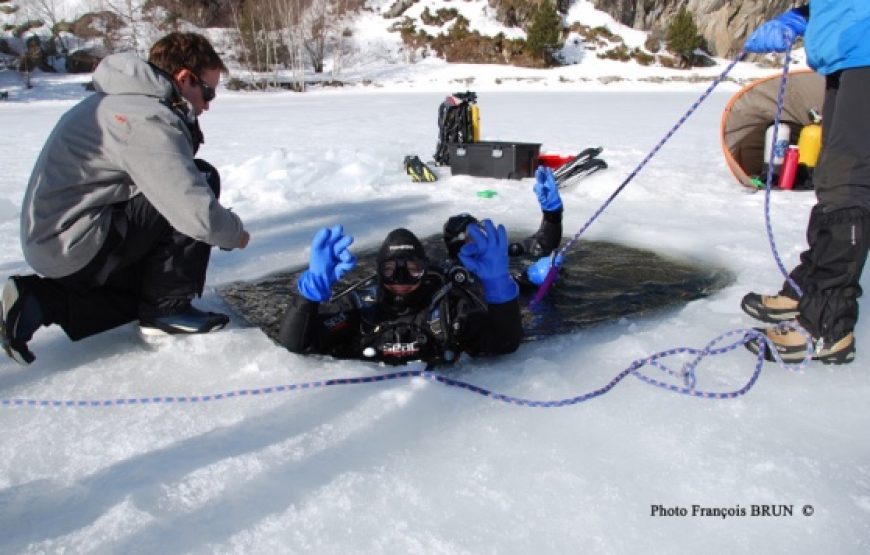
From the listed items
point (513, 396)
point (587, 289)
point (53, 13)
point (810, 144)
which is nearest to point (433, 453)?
point (513, 396)

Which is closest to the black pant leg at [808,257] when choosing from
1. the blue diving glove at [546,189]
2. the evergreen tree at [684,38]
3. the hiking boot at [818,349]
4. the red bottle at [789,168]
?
the hiking boot at [818,349]

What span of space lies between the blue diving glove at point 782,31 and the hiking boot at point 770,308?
37.7 inches

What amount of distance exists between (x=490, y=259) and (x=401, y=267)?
37 cm

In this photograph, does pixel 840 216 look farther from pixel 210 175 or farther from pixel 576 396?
pixel 210 175

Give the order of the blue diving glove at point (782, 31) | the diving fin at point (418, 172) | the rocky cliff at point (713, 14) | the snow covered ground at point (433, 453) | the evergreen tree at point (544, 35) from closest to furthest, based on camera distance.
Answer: the snow covered ground at point (433, 453), the blue diving glove at point (782, 31), the diving fin at point (418, 172), the evergreen tree at point (544, 35), the rocky cliff at point (713, 14)

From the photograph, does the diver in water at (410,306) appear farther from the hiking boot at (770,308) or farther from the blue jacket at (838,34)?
the blue jacket at (838,34)

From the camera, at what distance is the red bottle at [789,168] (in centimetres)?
486

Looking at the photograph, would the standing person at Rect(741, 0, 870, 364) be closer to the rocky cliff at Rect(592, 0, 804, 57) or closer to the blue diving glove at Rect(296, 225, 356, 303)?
the blue diving glove at Rect(296, 225, 356, 303)

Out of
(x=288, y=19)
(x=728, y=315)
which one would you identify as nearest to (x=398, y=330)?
(x=728, y=315)

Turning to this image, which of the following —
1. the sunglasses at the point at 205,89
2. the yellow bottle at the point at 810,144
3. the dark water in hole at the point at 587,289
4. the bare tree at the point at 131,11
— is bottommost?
the dark water in hole at the point at 587,289

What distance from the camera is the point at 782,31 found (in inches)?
89.7

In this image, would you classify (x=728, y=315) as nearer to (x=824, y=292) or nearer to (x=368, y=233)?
(x=824, y=292)

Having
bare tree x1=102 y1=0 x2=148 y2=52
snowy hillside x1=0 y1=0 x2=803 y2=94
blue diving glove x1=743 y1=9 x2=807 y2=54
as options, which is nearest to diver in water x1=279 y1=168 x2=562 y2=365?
blue diving glove x1=743 y1=9 x2=807 y2=54

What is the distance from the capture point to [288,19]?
3088 centimetres
